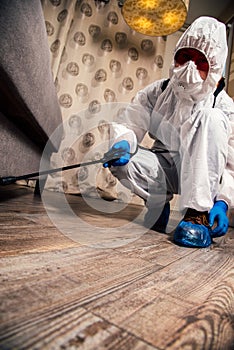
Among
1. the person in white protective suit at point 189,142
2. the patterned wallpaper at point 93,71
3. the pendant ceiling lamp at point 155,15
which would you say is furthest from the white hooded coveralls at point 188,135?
the patterned wallpaper at point 93,71

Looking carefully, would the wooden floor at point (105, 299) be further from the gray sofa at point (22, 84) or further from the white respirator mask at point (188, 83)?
the white respirator mask at point (188, 83)

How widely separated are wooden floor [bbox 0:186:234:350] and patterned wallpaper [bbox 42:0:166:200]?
1.72 m

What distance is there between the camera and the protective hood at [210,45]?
0.88 m

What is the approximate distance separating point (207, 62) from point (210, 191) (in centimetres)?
52

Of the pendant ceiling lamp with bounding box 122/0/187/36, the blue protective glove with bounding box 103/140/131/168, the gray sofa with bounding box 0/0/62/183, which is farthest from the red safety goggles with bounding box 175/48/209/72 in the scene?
the pendant ceiling lamp with bounding box 122/0/187/36

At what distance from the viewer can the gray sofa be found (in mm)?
540

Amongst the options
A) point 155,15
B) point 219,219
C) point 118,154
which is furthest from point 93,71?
point 219,219

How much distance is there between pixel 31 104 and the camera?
753 mm

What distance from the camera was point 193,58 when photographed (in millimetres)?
913

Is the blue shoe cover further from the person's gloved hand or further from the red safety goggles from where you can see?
the red safety goggles

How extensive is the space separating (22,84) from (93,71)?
72.3 inches

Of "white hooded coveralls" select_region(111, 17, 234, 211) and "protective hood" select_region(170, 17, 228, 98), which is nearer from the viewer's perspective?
"white hooded coveralls" select_region(111, 17, 234, 211)

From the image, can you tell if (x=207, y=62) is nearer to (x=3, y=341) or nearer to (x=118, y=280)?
(x=118, y=280)

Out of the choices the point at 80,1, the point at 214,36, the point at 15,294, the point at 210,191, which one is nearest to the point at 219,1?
the point at 80,1
